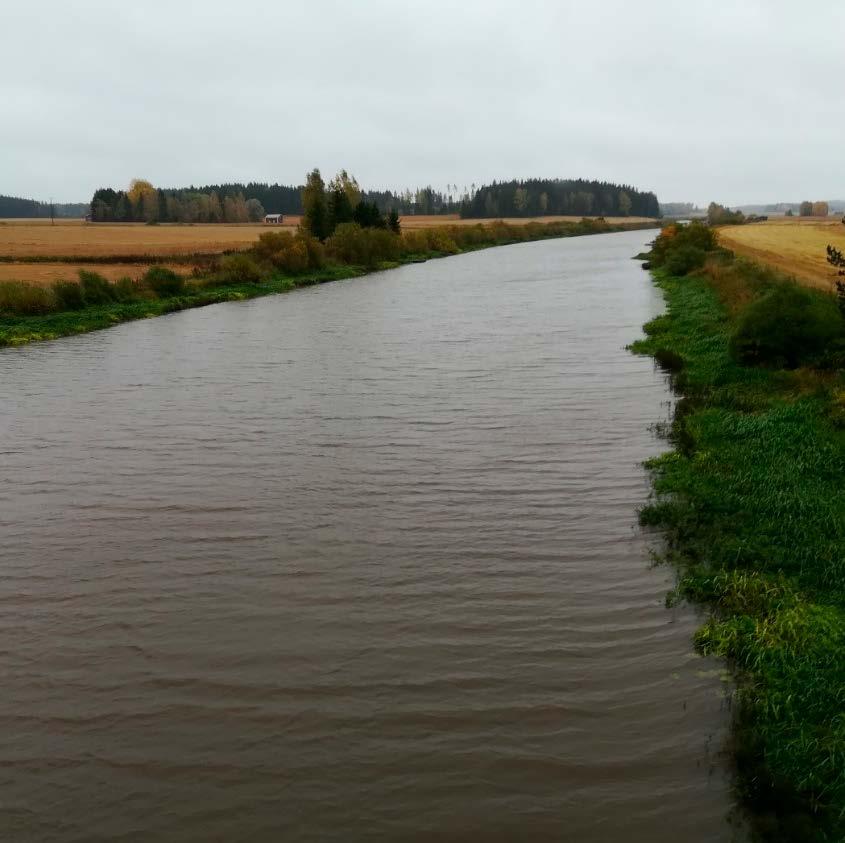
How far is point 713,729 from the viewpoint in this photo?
18.8ft

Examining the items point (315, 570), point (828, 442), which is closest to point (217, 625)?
point (315, 570)

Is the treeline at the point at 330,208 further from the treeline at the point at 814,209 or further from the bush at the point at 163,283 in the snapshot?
the treeline at the point at 814,209

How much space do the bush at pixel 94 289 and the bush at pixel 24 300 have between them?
1565 mm

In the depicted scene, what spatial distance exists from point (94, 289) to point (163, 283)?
416 centimetres

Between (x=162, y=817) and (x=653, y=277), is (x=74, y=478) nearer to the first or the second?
(x=162, y=817)

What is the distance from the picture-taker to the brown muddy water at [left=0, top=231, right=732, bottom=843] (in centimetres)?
523

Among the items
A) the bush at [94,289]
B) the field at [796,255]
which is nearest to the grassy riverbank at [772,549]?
the field at [796,255]

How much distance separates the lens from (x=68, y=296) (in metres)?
33.8

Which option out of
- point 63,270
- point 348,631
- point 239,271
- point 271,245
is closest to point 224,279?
point 239,271

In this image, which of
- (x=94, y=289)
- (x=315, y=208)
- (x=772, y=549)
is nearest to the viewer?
(x=772, y=549)

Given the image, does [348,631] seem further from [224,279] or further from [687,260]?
[224,279]

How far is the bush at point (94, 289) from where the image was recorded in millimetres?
34719

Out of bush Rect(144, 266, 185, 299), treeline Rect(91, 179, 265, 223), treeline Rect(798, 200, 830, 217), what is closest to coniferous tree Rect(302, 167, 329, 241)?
bush Rect(144, 266, 185, 299)

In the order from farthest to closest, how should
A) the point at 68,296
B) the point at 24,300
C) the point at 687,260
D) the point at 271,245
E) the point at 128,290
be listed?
the point at 271,245 < the point at 687,260 < the point at 128,290 < the point at 68,296 < the point at 24,300
